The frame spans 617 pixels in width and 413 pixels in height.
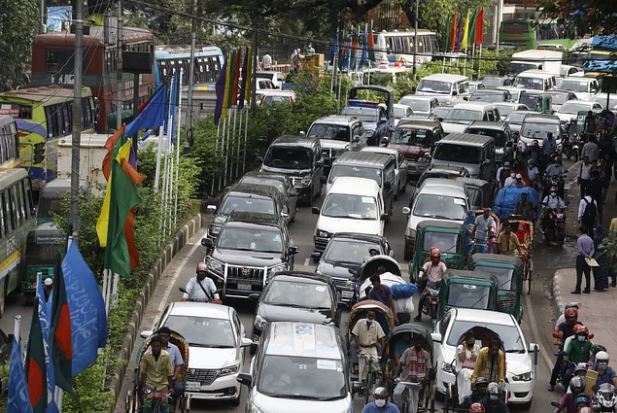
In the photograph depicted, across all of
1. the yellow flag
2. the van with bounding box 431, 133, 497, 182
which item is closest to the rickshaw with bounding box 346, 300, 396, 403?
the van with bounding box 431, 133, 497, 182

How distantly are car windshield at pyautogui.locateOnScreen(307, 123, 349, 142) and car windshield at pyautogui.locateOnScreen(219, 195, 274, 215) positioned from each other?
11383 millimetres

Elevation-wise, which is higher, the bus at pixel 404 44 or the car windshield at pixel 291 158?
the bus at pixel 404 44

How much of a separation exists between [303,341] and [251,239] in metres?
8.79

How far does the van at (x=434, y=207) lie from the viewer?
32.6 meters

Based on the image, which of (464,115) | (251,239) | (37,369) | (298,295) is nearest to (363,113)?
(464,115)

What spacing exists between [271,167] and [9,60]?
61.0ft

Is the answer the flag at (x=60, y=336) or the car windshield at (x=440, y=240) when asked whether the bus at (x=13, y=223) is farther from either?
the flag at (x=60, y=336)

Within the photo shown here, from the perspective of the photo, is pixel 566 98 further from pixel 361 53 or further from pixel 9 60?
pixel 9 60

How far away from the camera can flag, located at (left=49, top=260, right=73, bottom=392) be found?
17297mm

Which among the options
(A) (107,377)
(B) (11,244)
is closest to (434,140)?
(B) (11,244)

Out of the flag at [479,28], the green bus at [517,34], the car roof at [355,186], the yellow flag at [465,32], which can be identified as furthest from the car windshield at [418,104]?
the green bus at [517,34]

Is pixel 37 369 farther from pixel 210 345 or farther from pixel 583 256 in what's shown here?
pixel 583 256

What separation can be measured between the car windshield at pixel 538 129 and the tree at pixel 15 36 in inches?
690

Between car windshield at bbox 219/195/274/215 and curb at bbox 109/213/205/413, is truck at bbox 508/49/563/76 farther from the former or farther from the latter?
car windshield at bbox 219/195/274/215
